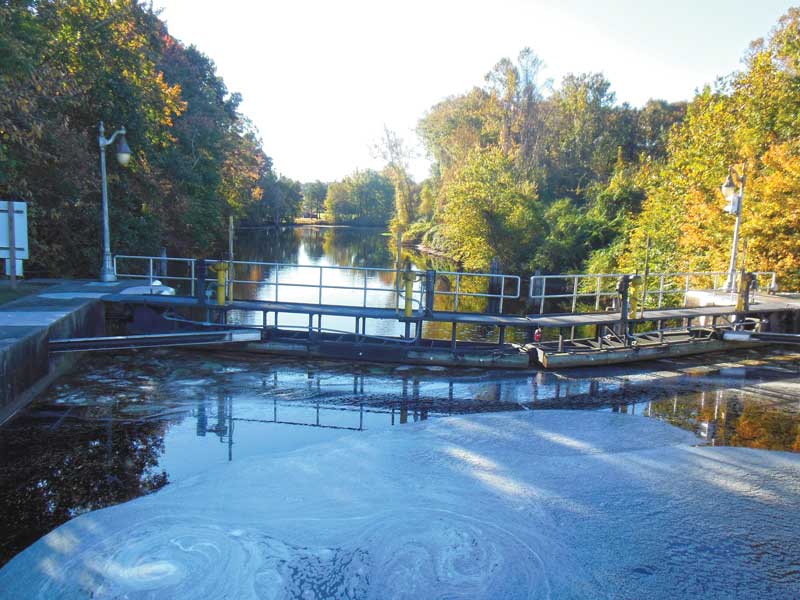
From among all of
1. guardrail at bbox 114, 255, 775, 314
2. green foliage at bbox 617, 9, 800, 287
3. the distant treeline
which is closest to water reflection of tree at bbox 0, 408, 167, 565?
guardrail at bbox 114, 255, 775, 314

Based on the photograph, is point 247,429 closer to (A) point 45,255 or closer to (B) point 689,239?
(A) point 45,255

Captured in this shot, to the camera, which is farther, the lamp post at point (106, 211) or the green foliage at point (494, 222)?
the green foliage at point (494, 222)

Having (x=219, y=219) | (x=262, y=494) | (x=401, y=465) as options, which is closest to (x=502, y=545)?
(x=401, y=465)

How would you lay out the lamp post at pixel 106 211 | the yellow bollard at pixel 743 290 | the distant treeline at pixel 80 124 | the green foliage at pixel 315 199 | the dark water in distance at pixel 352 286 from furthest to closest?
the green foliage at pixel 315 199
the dark water in distance at pixel 352 286
the distant treeline at pixel 80 124
the lamp post at pixel 106 211
the yellow bollard at pixel 743 290

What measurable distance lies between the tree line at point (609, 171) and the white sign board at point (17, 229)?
2294cm

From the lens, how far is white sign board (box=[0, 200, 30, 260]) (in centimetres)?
1236

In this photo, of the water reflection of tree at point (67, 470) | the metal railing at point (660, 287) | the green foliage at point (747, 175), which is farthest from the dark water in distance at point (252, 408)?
the green foliage at point (747, 175)

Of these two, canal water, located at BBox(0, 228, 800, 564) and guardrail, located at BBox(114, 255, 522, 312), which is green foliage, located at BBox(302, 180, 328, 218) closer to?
guardrail, located at BBox(114, 255, 522, 312)

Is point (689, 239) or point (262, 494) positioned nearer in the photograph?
point (262, 494)

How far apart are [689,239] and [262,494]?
24.9 m

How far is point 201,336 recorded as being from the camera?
11734 mm

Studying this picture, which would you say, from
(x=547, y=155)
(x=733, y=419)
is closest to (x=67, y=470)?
(x=733, y=419)

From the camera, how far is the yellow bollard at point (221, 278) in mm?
13057

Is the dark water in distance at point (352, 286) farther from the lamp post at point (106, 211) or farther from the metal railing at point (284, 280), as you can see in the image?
the lamp post at point (106, 211)
